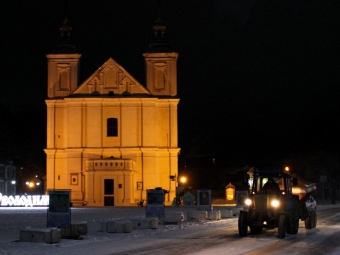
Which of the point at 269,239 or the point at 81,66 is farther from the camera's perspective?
the point at 81,66

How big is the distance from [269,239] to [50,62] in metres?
51.8

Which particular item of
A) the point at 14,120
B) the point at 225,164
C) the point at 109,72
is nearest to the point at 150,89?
the point at 109,72

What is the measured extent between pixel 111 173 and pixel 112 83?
8.94 meters

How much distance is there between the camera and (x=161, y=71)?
245 ft

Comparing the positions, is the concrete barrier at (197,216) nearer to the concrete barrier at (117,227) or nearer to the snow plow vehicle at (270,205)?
the snow plow vehicle at (270,205)

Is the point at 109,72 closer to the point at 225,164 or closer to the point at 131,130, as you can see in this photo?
the point at 131,130

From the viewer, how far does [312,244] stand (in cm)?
2447

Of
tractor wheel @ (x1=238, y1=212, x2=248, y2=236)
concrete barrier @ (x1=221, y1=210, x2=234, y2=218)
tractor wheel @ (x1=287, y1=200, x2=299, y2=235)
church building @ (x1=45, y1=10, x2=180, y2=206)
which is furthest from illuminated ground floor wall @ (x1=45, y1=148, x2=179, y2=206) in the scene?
tractor wheel @ (x1=238, y1=212, x2=248, y2=236)

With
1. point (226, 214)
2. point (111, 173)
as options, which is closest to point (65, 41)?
point (111, 173)

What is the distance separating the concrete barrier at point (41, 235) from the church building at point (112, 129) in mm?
46472

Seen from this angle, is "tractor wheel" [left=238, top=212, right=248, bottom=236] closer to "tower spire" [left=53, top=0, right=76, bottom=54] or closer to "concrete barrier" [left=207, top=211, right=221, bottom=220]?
"concrete barrier" [left=207, top=211, right=221, bottom=220]

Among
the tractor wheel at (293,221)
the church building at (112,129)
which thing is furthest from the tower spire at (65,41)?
the tractor wheel at (293,221)

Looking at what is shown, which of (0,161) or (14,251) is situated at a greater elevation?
(0,161)

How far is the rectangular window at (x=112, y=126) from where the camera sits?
7394 centimetres
